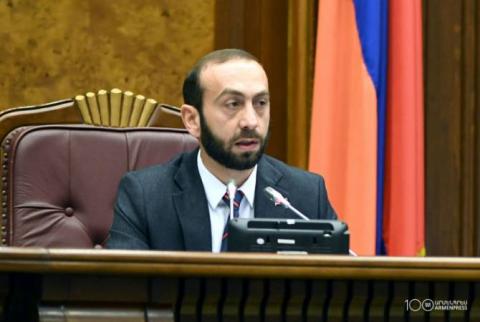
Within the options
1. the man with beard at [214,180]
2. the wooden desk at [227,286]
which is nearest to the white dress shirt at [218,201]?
the man with beard at [214,180]

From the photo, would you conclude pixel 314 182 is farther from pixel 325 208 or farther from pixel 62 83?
pixel 62 83

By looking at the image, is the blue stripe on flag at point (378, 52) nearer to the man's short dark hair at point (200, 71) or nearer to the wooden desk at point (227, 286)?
the man's short dark hair at point (200, 71)

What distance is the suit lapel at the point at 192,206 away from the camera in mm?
2703

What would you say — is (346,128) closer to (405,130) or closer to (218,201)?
(405,130)

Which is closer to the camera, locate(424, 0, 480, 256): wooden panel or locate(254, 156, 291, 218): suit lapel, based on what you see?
locate(254, 156, 291, 218): suit lapel

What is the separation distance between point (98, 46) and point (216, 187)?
145 centimetres

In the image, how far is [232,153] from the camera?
2775 millimetres

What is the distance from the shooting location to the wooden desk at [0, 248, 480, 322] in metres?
1.81

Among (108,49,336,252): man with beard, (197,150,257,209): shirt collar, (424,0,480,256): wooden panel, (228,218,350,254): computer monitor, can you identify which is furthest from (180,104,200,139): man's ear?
(424,0,480,256): wooden panel

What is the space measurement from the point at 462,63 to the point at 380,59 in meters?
0.45

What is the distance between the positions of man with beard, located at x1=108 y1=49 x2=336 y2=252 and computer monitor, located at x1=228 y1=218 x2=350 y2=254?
58cm

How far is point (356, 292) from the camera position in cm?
191

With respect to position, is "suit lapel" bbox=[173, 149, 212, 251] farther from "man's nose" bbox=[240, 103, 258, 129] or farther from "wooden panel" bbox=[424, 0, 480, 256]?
"wooden panel" bbox=[424, 0, 480, 256]

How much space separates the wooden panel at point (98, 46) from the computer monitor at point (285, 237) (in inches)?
82.4
